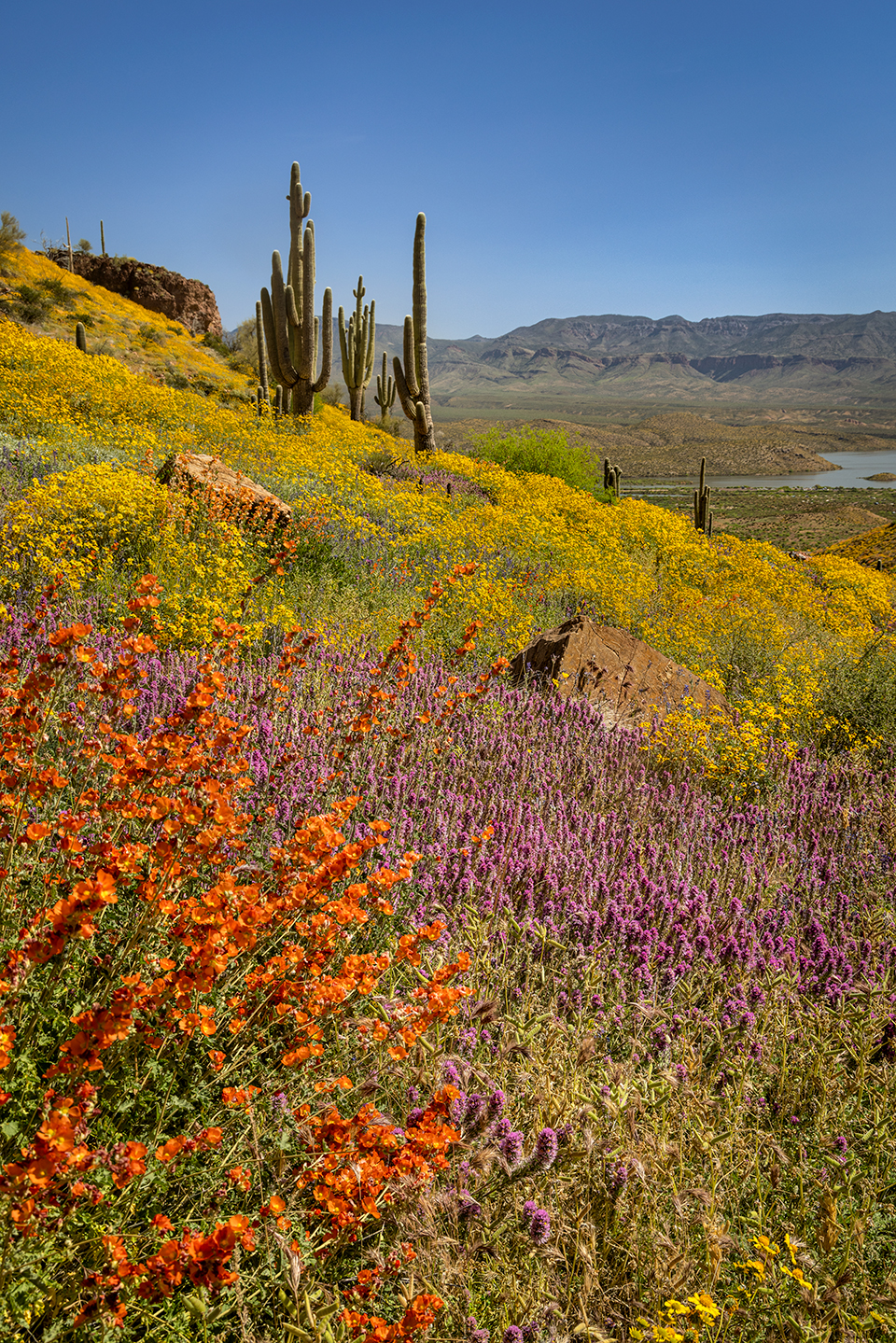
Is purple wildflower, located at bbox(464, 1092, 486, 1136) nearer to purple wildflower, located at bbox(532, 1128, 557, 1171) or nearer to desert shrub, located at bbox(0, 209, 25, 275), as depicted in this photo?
purple wildflower, located at bbox(532, 1128, 557, 1171)

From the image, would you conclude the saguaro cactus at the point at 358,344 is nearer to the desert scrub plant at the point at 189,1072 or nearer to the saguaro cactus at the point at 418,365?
the saguaro cactus at the point at 418,365

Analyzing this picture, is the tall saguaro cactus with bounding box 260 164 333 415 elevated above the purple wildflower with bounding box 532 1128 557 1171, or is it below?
above

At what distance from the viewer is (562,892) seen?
298 cm

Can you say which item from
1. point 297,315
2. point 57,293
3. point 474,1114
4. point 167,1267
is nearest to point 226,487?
point 474,1114

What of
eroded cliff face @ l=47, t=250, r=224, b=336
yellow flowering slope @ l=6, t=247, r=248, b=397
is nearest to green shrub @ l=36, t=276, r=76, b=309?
yellow flowering slope @ l=6, t=247, r=248, b=397

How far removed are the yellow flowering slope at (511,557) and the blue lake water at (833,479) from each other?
73.3 m

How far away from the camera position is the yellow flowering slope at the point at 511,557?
7.00m

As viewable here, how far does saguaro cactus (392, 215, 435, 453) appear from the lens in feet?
64.2

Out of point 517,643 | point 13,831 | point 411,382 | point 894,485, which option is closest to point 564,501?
point 411,382

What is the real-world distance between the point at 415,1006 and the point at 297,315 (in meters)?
21.6

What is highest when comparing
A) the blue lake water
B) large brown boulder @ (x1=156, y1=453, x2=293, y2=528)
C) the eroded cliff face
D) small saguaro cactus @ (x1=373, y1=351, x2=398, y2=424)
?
the eroded cliff face

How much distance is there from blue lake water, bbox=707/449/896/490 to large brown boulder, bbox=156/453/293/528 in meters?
80.9

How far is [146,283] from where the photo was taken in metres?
46.9

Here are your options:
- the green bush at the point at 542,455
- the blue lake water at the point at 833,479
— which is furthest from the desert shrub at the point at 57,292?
the blue lake water at the point at 833,479
